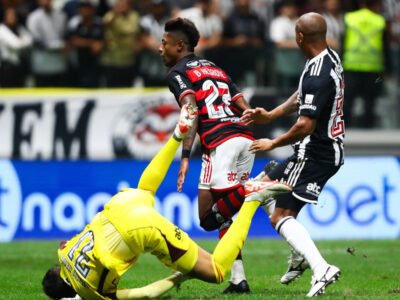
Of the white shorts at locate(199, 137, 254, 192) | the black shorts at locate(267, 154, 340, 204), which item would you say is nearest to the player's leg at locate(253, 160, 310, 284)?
the black shorts at locate(267, 154, 340, 204)

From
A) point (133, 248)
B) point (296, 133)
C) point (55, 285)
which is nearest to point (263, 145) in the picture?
point (296, 133)

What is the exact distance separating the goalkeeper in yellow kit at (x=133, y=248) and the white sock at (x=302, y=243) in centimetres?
77

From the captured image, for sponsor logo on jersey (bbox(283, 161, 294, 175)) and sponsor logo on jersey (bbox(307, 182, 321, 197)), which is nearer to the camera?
sponsor logo on jersey (bbox(307, 182, 321, 197))

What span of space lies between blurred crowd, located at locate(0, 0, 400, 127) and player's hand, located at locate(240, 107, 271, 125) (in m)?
8.24

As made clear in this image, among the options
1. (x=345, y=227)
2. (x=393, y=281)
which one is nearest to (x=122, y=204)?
(x=393, y=281)

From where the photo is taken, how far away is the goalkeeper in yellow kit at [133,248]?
26.5 feet

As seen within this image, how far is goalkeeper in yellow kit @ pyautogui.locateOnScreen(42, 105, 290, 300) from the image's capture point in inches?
317

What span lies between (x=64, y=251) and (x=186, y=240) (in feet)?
3.19

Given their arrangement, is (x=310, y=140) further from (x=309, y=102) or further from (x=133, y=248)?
(x=133, y=248)

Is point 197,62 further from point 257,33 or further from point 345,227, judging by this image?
point 257,33

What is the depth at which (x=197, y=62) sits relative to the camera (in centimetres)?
1019

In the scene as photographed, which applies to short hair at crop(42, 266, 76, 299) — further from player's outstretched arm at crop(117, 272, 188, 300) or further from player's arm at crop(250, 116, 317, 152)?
player's arm at crop(250, 116, 317, 152)

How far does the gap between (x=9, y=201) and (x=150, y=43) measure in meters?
3.89

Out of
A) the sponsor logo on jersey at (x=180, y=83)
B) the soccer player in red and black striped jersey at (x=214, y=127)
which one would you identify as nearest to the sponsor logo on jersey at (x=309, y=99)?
the soccer player in red and black striped jersey at (x=214, y=127)
